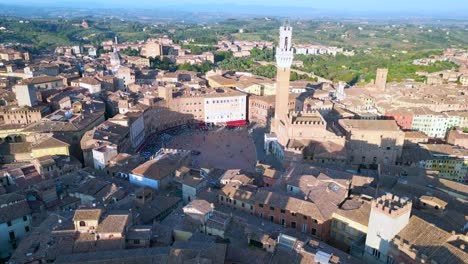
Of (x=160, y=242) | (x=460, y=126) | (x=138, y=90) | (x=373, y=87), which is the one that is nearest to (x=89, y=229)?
(x=160, y=242)

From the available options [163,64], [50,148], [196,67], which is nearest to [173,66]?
[163,64]

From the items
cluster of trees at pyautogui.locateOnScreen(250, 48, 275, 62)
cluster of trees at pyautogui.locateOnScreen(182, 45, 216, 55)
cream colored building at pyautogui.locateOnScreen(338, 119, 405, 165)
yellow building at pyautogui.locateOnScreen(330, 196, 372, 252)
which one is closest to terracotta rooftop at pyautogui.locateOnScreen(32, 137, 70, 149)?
yellow building at pyautogui.locateOnScreen(330, 196, 372, 252)

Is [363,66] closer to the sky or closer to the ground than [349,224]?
closer to the ground

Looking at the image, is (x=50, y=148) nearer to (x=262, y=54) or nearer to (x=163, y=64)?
(x=163, y=64)

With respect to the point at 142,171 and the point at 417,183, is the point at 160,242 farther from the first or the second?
the point at 417,183

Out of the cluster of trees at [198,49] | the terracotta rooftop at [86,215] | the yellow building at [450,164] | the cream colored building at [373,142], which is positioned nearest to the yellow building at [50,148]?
the terracotta rooftop at [86,215]

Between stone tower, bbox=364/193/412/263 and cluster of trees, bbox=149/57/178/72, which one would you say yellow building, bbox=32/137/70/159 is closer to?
stone tower, bbox=364/193/412/263

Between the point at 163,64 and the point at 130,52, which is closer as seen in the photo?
the point at 163,64
